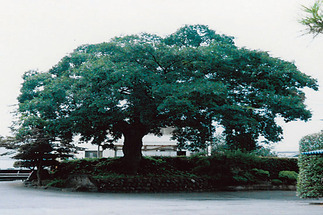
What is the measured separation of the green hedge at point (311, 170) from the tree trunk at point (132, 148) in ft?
32.8

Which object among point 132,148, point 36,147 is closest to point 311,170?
point 132,148

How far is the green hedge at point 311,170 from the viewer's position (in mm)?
9938

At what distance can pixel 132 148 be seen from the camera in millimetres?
19719

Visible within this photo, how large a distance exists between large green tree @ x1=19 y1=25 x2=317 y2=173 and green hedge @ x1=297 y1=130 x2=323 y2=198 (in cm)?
491

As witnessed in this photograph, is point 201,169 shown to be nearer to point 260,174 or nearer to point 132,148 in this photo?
point 260,174

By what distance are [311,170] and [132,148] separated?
11.2 metres

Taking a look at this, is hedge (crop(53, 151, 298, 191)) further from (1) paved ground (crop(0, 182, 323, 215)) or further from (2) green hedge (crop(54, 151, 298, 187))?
(1) paved ground (crop(0, 182, 323, 215))

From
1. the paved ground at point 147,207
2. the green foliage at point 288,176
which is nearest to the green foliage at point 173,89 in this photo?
the green foliage at point 288,176

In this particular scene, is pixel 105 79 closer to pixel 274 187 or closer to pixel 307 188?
pixel 307 188

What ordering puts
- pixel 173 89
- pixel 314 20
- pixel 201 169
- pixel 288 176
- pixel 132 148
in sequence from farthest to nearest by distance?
pixel 288 176, pixel 201 169, pixel 132 148, pixel 173 89, pixel 314 20

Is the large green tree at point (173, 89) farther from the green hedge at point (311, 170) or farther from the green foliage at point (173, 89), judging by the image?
the green hedge at point (311, 170)

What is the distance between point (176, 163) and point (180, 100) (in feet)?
A: 30.7

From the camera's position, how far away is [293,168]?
23.2m

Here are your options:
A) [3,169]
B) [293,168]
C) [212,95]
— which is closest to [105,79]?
[212,95]
